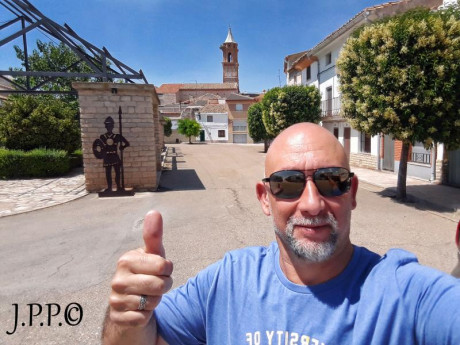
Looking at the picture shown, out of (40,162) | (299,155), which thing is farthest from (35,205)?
(299,155)

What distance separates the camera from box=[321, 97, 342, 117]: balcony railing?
19395mm

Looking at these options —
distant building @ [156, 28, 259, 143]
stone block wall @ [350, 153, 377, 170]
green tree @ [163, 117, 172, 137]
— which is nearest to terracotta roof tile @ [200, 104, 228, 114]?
distant building @ [156, 28, 259, 143]

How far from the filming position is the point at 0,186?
1162cm

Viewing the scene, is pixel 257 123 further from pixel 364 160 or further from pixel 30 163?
pixel 30 163

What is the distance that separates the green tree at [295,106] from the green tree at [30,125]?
13.8 metres

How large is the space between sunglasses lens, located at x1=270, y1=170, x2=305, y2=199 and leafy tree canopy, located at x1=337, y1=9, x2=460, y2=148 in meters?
7.20

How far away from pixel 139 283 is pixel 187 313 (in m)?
0.46

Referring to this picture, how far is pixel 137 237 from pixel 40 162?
994cm

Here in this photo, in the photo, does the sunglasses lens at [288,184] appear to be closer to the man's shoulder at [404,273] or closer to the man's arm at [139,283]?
the man's shoulder at [404,273]

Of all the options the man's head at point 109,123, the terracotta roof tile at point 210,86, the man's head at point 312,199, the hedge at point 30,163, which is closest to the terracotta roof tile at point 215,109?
the terracotta roof tile at point 210,86

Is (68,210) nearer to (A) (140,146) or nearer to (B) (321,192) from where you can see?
(A) (140,146)

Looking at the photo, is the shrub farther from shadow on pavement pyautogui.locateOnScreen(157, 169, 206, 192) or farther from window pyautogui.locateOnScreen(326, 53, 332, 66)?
window pyautogui.locateOnScreen(326, 53, 332, 66)

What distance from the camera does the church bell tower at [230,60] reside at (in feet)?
237

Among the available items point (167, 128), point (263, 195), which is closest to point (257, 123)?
point (167, 128)
